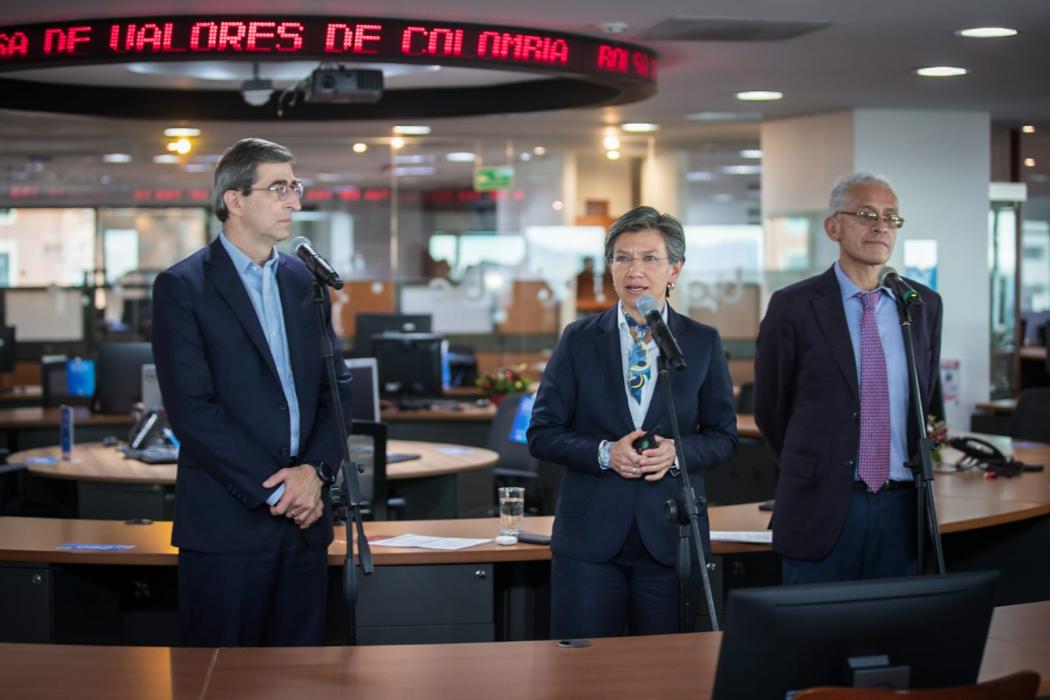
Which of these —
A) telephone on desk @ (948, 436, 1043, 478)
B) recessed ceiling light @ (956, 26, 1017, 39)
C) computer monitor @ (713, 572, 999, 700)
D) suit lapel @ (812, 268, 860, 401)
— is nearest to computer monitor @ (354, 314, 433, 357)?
recessed ceiling light @ (956, 26, 1017, 39)

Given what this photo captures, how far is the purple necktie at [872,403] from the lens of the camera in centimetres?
401

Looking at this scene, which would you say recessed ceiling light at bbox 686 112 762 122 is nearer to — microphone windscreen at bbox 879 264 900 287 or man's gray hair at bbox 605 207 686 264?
microphone windscreen at bbox 879 264 900 287

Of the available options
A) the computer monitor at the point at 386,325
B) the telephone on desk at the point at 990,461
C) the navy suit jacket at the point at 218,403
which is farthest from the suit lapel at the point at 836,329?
the computer monitor at the point at 386,325

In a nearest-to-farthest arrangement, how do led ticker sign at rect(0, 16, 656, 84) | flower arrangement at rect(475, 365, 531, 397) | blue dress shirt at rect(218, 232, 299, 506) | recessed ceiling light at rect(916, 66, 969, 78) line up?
1. blue dress shirt at rect(218, 232, 299, 506)
2. led ticker sign at rect(0, 16, 656, 84)
3. recessed ceiling light at rect(916, 66, 969, 78)
4. flower arrangement at rect(475, 365, 531, 397)

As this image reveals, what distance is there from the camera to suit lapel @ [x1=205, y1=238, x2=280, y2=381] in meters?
3.61

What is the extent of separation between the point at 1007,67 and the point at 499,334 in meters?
6.10

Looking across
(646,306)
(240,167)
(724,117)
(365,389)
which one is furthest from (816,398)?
(724,117)

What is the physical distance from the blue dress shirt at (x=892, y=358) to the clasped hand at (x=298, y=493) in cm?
158

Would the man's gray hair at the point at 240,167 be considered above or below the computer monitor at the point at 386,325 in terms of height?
above

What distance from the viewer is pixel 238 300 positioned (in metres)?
3.61

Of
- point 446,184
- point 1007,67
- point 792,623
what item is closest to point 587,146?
point 446,184

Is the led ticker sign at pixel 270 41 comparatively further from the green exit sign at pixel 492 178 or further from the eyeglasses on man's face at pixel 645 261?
the green exit sign at pixel 492 178

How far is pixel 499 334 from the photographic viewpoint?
13.5m

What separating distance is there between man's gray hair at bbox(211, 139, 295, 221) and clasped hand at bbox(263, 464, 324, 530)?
713mm
